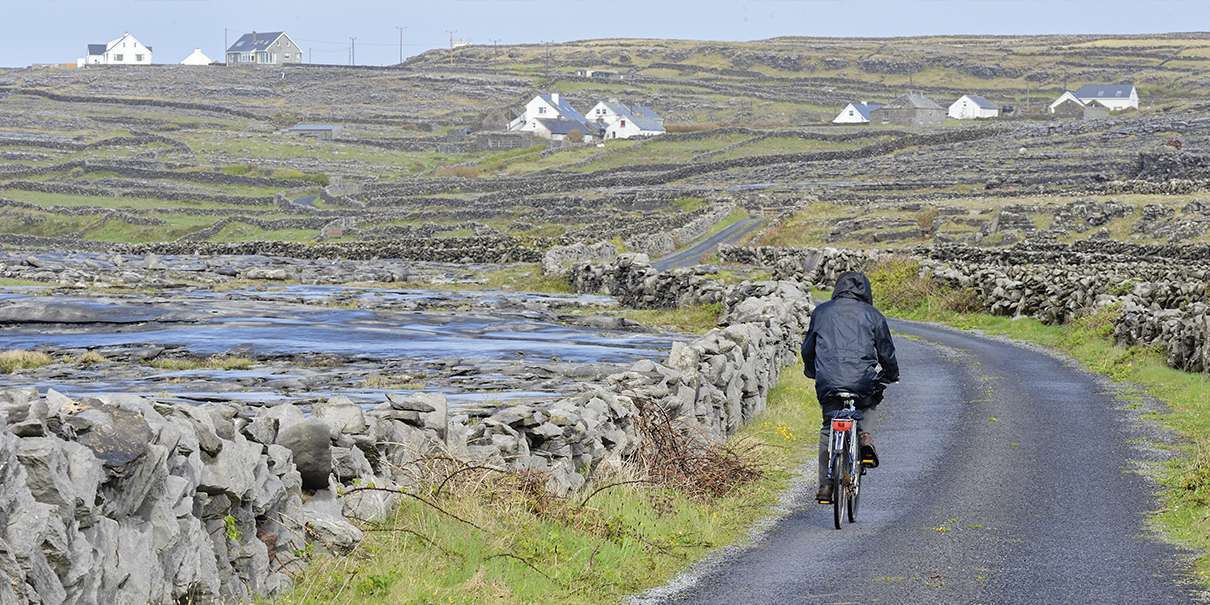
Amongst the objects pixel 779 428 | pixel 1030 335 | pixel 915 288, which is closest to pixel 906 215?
pixel 915 288

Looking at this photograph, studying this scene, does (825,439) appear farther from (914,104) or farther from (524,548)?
(914,104)

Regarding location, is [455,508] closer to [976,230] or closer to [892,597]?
[892,597]

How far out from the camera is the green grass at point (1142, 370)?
623 inches

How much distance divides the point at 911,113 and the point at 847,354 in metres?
182

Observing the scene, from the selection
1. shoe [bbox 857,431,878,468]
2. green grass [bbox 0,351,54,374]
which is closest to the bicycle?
shoe [bbox 857,431,878,468]

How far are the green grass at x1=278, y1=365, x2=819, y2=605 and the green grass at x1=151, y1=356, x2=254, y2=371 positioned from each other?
16.7 metres

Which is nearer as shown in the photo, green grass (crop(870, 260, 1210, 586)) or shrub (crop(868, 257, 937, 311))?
green grass (crop(870, 260, 1210, 586))

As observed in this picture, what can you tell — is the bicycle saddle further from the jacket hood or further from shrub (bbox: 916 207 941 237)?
shrub (bbox: 916 207 941 237)

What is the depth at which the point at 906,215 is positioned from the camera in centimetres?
9506

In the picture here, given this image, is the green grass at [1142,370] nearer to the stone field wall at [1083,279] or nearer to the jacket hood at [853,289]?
the stone field wall at [1083,279]

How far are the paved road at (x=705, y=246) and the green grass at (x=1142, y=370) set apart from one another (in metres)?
16.7

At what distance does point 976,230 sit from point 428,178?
72316mm

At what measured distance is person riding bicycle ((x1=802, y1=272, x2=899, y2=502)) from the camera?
15.0 m

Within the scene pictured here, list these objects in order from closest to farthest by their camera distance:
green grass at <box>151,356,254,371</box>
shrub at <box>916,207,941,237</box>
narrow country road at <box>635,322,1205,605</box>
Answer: narrow country road at <box>635,322,1205,605</box>
green grass at <box>151,356,254,371</box>
shrub at <box>916,207,941,237</box>
